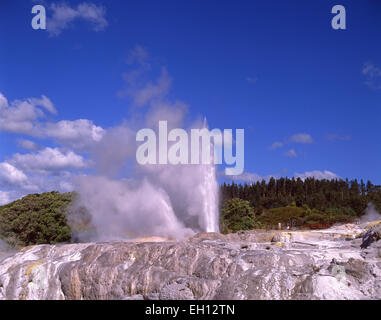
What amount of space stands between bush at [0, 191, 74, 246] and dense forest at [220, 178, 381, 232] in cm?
1286

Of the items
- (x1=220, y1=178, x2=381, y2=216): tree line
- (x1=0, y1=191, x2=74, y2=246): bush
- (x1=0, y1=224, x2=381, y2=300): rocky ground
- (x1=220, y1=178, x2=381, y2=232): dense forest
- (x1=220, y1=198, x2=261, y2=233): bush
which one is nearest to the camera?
(x1=0, y1=224, x2=381, y2=300): rocky ground

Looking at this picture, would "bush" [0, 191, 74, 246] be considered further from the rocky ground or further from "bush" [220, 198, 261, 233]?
the rocky ground

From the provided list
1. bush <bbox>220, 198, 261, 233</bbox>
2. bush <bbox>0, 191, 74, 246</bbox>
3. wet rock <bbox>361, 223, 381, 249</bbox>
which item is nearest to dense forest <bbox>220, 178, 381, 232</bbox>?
bush <bbox>220, 198, 261, 233</bbox>

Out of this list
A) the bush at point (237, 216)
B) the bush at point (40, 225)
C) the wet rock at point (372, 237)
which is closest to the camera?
the wet rock at point (372, 237)

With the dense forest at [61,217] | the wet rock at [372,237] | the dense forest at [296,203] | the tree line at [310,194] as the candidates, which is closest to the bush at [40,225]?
the dense forest at [61,217]

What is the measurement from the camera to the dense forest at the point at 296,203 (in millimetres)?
37081

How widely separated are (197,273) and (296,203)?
222ft

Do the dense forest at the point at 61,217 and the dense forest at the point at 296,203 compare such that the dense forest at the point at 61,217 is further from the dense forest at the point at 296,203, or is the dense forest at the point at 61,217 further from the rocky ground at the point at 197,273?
the rocky ground at the point at 197,273

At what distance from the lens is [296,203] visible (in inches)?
2945

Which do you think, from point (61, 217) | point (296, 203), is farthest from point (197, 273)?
point (296, 203)

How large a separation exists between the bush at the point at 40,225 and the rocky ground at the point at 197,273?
1432cm

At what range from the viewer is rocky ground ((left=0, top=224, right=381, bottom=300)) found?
948 cm
